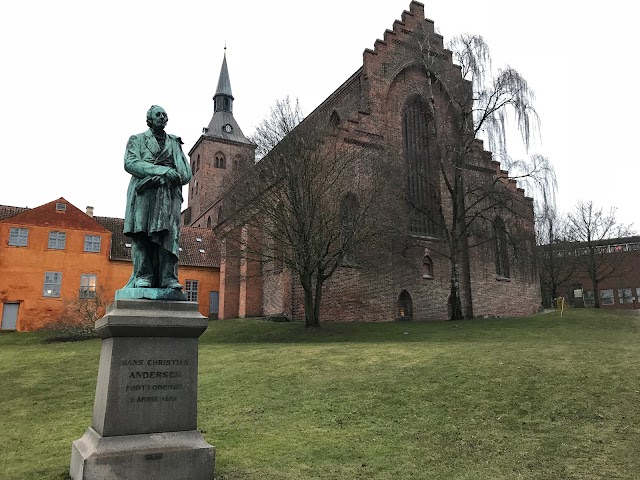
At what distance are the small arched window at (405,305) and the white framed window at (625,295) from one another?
37341mm

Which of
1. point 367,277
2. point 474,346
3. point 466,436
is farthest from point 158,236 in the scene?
point 367,277

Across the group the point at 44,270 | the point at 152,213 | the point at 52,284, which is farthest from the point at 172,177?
the point at 44,270

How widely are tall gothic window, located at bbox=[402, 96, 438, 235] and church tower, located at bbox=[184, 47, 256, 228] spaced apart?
26.1 m

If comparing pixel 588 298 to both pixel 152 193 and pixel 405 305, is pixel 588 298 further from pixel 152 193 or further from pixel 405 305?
pixel 152 193

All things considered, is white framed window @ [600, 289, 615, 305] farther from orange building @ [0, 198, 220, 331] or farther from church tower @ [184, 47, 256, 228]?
orange building @ [0, 198, 220, 331]

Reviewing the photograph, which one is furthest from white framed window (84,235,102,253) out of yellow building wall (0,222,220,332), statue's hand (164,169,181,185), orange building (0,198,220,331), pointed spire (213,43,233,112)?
pointed spire (213,43,233,112)

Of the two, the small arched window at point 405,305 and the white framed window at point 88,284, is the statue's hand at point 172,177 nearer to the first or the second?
the small arched window at point 405,305

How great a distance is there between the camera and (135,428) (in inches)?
209

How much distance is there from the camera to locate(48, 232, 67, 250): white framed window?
3075 centimetres

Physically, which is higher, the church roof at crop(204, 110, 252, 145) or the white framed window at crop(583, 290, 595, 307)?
the church roof at crop(204, 110, 252, 145)

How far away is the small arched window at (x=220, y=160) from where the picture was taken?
57069mm

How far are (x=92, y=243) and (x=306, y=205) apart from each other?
18051mm

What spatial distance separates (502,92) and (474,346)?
15.0 m

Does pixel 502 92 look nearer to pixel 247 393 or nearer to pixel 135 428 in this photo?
pixel 247 393
